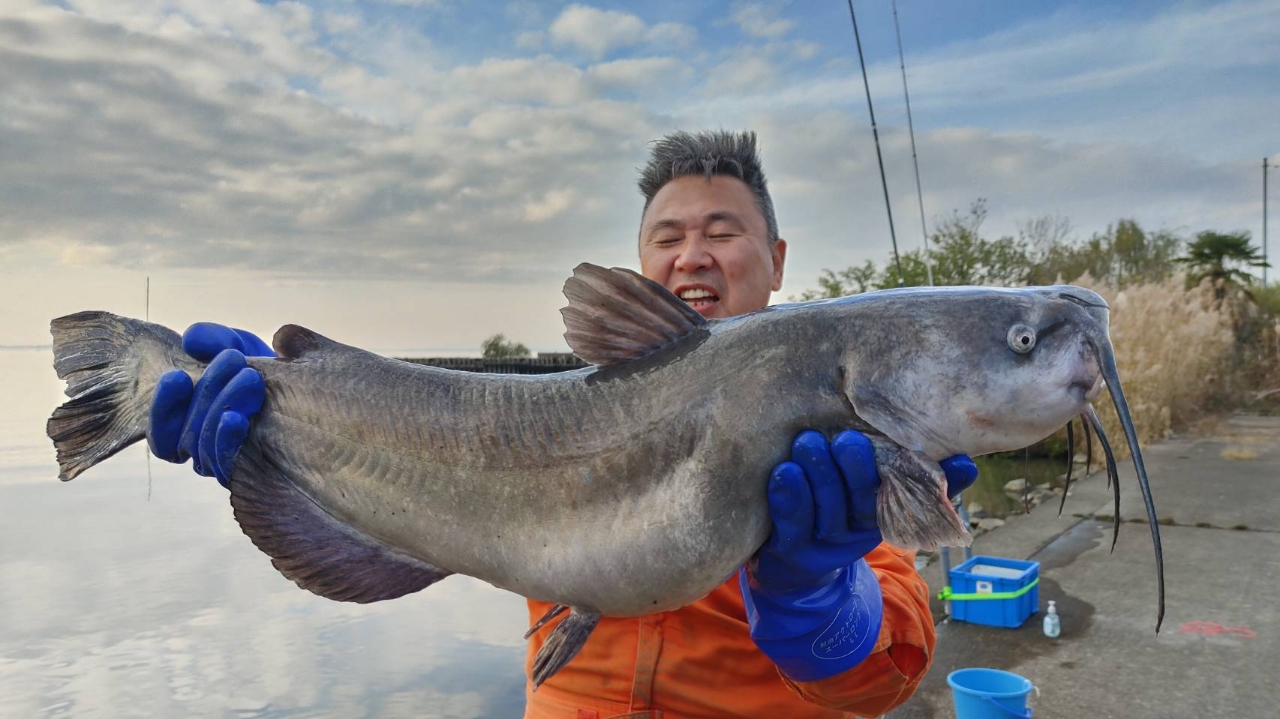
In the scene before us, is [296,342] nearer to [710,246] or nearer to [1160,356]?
[710,246]

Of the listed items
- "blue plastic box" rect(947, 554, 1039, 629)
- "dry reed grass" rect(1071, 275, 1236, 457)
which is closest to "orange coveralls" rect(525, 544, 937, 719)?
"blue plastic box" rect(947, 554, 1039, 629)

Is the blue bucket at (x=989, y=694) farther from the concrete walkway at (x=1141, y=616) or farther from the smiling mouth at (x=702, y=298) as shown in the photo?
the smiling mouth at (x=702, y=298)

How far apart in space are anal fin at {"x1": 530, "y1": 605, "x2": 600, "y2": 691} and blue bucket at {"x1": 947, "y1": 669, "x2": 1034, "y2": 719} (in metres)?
2.09

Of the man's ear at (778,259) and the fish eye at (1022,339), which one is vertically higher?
the man's ear at (778,259)

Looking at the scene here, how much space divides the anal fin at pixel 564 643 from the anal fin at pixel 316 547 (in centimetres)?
29

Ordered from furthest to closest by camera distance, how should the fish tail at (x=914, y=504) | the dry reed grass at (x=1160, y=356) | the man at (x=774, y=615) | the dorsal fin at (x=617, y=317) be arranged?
the dry reed grass at (x=1160, y=356) → the dorsal fin at (x=617, y=317) → the man at (x=774, y=615) → the fish tail at (x=914, y=504)

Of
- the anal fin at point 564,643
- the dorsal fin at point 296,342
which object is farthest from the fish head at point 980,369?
the dorsal fin at point 296,342

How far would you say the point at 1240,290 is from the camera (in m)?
17.6

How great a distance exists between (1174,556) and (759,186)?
4.54 meters

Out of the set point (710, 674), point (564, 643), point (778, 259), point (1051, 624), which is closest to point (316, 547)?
point (564, 643)

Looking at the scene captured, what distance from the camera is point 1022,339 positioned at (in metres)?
1.55

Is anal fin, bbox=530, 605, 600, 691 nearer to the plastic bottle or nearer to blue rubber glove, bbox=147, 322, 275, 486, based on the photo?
blue rubber glove, bbox=147, 322, 275, 486

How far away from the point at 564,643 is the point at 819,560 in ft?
1.79

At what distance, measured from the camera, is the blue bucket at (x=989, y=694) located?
3098mm
